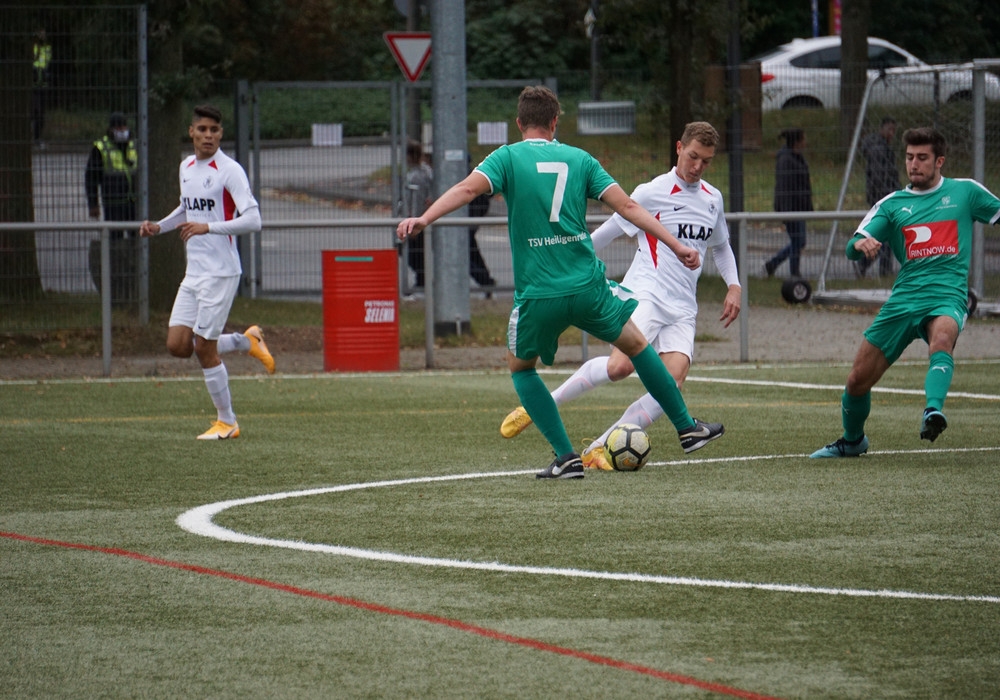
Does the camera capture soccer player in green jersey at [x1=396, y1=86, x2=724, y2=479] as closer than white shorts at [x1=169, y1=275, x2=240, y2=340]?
Yes

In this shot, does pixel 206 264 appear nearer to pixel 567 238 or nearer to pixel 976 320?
pixel 567 238

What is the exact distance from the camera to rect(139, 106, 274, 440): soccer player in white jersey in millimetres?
10625

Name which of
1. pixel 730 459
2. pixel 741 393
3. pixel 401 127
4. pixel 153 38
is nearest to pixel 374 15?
pixel 401 127

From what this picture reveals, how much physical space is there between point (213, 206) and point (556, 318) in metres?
3.51

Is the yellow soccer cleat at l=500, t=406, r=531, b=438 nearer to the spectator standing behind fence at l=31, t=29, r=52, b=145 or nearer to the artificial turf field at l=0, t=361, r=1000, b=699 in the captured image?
the artificial turf field at l=0, t=361, r=1000, b=699

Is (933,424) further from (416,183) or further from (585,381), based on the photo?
(416,183)

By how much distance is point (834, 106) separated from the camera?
21.8 meters

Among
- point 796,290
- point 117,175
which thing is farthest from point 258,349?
point 796,290

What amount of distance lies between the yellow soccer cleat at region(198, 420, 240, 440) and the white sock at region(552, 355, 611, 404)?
243 cm

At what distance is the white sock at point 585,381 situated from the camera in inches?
372

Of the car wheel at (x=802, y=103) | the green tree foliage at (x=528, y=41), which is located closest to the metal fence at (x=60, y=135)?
the car wheel at (x=802, y=103)

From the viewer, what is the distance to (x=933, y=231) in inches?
358

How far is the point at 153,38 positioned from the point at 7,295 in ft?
12.1

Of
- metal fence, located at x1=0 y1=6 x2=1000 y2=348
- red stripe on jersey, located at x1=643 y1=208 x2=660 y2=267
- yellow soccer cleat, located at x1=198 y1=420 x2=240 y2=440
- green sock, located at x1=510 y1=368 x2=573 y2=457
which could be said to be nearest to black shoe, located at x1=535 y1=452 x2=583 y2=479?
green sock, located at x1=510 y1=368 x2=573 y2=457
